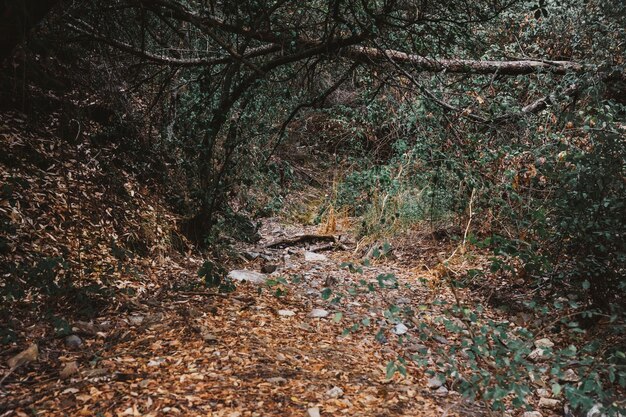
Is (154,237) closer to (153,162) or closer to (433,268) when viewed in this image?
(153,162)

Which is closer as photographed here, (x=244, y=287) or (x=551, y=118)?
(x=244, y=287)

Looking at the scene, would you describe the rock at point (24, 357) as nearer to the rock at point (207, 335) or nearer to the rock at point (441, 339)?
the rock at point (207, 335)

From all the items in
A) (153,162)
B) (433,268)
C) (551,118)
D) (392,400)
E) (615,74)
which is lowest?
(392,400)

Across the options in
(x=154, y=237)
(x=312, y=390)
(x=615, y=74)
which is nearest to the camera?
(x=312, y=390)

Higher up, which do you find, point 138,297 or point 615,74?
point 615,74

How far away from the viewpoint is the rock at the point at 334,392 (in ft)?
7.61

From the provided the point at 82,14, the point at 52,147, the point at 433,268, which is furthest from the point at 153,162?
the point at 433,268

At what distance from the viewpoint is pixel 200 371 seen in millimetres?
2393

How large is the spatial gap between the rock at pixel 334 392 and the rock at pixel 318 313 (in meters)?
0.97

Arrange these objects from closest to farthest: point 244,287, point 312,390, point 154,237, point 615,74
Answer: point 312,390 → point 244,287 → point 154,237 → point 615,74

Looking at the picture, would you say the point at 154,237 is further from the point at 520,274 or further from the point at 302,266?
the point at 520,274

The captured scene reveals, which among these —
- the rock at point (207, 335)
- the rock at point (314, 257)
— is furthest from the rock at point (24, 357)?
the rock at point (314, 257)

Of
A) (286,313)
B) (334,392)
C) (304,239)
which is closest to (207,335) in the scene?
(286,313)

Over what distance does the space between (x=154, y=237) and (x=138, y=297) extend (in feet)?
2.89
